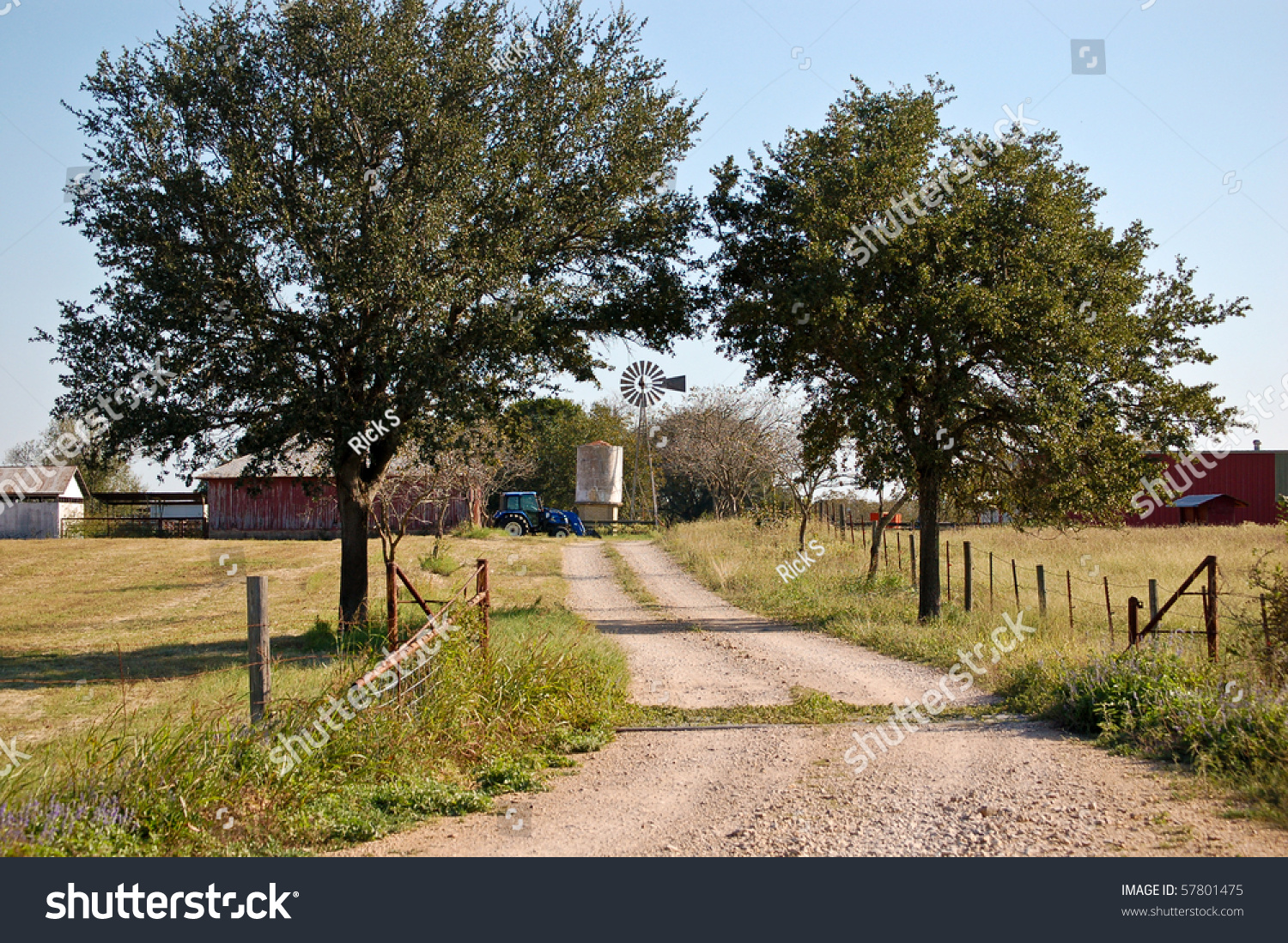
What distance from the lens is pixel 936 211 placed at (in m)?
15.7

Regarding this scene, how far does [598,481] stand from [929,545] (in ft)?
138

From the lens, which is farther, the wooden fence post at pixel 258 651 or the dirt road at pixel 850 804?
the wooden fence post at pixel 258 651

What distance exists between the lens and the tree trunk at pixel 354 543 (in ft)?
53.6

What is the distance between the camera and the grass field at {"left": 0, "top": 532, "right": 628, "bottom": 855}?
517cm

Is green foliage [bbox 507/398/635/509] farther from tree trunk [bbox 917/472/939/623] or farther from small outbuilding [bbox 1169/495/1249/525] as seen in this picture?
tree trunk [bbox 917/472/939/623]

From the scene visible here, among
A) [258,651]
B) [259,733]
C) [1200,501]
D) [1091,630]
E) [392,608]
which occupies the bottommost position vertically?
[1091,630]

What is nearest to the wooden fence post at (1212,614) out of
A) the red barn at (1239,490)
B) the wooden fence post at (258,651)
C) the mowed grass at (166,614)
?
the mowed grass at (166,614)

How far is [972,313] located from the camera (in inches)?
564

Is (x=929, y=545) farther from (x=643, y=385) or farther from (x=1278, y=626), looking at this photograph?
(x=643, y=385)

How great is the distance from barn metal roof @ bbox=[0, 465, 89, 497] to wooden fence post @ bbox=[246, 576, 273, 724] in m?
51.0

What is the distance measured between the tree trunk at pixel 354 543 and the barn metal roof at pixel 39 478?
135 feet

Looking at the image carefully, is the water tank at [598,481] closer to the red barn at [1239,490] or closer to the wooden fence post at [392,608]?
the red barn at [1239,490]

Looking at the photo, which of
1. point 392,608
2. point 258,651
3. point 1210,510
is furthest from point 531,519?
point 258,651

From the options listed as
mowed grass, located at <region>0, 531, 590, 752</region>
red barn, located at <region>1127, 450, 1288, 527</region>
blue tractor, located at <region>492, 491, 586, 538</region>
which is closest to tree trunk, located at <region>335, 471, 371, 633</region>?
mowed grass, located at <region>0, 531, 590, 752</region>
